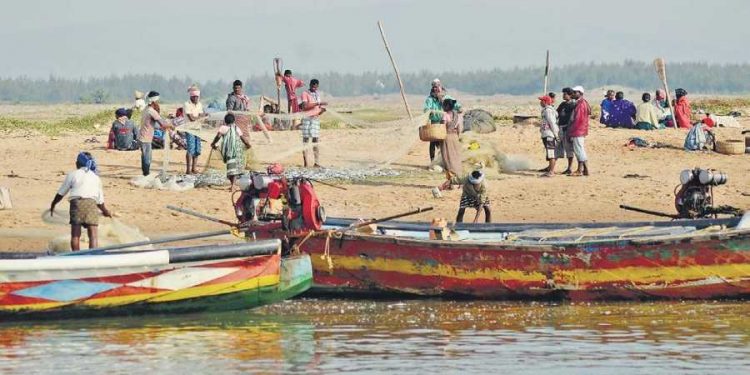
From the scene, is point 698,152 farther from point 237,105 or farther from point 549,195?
point 237,105

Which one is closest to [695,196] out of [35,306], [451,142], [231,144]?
[451,142]

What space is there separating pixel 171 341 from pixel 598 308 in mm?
3963

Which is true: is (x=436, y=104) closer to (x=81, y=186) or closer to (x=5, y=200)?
(x=5, y=200)

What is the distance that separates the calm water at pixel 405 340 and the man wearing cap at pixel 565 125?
22.5ft

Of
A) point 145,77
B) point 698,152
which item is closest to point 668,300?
point 698,152

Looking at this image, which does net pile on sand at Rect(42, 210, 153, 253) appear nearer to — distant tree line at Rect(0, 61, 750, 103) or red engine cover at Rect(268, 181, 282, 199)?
red engine cover at Rect(268, 181, 282, 199)

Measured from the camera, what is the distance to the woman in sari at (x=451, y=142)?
20859 mm

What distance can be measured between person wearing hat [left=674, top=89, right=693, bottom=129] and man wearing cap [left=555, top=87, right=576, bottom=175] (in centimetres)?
498

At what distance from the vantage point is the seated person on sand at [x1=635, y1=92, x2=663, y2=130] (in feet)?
86.4

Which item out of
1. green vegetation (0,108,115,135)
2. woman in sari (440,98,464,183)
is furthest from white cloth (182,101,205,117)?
green vegetation (0,108,115,135)

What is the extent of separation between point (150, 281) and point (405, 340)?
2298 mm

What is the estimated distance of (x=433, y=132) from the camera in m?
20.6

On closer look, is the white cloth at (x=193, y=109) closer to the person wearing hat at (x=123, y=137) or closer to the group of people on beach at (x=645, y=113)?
the person wearing hat at (x=123, y=137)

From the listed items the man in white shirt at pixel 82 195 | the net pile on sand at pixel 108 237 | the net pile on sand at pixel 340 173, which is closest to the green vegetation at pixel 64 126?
the net pile on sand at pixel 340 173
